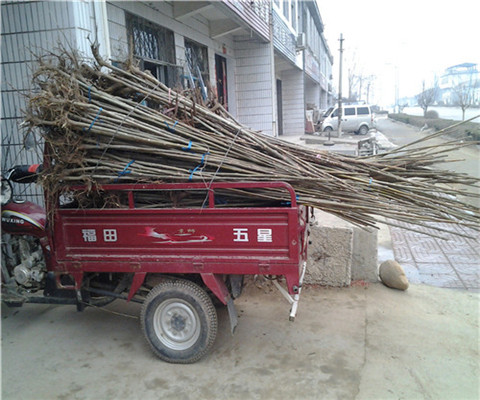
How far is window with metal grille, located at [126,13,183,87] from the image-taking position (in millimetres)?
7164

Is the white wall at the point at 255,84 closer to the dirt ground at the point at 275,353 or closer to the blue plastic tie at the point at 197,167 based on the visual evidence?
the dirt ground at the point at 275,353

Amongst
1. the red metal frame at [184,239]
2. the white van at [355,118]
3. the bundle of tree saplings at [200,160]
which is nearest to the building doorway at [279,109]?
the white van at [355,118]

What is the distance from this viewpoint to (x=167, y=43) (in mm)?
8336

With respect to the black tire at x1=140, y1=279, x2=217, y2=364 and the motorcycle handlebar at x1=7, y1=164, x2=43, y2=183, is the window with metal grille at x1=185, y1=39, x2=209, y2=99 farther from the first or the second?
the black tire at x1=140, y1=279, x2=217, y2=364

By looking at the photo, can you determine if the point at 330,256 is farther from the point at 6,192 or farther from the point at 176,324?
the point at 6,192

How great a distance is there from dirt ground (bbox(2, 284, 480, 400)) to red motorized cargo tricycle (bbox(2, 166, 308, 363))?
35 centimetres

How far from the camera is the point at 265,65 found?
12.8m

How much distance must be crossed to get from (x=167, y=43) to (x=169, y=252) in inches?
240

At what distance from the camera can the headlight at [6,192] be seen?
4.09 m

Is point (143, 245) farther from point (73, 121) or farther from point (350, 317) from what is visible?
point (350, 317)

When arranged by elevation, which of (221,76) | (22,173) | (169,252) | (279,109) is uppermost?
(221,76)

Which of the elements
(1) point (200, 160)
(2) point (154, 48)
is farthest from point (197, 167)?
(2) point (154, 48)

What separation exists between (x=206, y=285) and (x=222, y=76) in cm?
998

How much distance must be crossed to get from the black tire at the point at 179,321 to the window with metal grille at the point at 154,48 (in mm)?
4768
